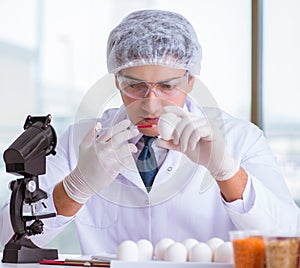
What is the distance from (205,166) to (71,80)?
6.24 ft

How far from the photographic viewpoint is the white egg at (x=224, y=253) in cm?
136

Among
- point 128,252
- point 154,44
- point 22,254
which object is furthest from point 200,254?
point 154,44

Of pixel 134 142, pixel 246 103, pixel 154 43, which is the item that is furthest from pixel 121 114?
pixel 246 103

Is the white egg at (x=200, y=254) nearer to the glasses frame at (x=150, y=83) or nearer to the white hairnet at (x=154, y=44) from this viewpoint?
the glasses frame at (x=150, y=83)

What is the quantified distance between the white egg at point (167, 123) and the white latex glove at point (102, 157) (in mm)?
101

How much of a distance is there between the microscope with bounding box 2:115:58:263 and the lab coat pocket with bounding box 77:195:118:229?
386 millimetres

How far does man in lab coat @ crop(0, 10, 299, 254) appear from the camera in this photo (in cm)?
168

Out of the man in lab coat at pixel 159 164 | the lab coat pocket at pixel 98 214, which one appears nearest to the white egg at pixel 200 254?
the man in lab coat at pixel 159 164

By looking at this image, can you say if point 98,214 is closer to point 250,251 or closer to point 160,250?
point 160,250

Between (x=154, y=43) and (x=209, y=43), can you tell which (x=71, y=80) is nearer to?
(x=209, y=43)

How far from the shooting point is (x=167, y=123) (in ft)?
5.32


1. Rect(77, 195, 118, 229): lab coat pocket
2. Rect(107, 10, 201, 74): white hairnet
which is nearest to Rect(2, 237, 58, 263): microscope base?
Rect(77, 195, 118, 229): lab coat pocket

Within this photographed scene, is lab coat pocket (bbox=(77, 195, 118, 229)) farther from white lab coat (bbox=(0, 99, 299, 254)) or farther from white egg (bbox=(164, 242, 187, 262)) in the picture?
white egg (bbox=(164, 242, 187, 262))

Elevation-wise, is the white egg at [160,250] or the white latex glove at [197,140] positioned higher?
the white latex glove at [197,140]
